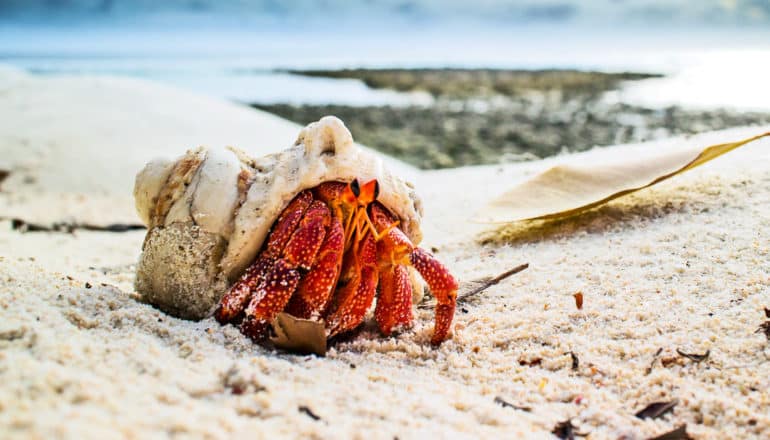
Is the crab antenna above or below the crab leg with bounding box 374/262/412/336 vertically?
above

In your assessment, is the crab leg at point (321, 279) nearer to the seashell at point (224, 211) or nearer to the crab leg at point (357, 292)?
the crab leg at point (357, 292)

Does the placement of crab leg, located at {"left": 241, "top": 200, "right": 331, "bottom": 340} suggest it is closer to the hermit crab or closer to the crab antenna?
the hermit crab

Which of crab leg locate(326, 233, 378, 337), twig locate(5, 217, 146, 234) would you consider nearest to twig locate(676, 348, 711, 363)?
crab leg locate(326, 233, 378, 337)

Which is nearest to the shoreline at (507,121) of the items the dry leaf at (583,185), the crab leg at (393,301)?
the dry leaf at (583,185)

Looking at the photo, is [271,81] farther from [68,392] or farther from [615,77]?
[68,392]

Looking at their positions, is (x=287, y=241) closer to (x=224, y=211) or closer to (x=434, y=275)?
(x=224, y=211)

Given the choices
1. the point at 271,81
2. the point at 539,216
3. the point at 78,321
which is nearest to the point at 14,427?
the point at 78,321
